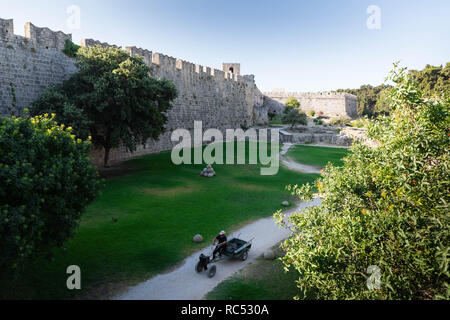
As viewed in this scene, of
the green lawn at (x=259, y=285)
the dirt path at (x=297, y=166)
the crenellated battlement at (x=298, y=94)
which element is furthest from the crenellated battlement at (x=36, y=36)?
the crenellated battlement at (x=298, y=94)

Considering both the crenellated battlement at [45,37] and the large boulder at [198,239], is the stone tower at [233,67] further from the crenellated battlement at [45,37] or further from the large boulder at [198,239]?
the large boulder at [198,239]

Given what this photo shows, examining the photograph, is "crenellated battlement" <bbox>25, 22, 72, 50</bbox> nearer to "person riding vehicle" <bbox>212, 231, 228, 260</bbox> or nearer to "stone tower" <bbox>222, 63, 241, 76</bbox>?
"person riding vehicle" <bbox>212, 231, 228, 260</bbox>

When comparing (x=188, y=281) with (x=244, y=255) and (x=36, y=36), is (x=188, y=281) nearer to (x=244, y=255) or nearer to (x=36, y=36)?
(x=244, y=255)

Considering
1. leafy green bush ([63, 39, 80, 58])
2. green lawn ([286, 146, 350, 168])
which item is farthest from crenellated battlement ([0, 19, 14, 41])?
green lawn ([286, 146, 350, 168])

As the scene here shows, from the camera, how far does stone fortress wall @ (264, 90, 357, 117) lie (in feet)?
210

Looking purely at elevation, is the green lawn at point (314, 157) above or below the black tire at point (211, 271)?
above

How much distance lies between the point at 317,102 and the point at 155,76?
48540mm

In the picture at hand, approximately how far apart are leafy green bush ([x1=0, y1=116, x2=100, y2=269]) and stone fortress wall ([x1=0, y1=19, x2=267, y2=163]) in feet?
34.7

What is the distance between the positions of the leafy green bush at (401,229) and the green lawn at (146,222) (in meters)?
5.08

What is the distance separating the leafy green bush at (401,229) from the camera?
→ 14.3ft

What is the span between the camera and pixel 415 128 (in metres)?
5.29
